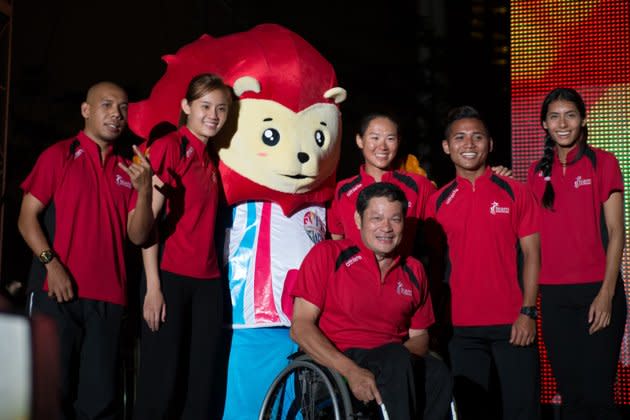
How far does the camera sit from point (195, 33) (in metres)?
5.36

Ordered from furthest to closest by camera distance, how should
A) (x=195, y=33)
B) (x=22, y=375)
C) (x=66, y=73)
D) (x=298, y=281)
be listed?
(x=195, y=33), (x=66, y=73), (x=298, y=281), (x=22, y=375)

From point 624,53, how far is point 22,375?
448 centimetres

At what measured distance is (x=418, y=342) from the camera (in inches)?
123

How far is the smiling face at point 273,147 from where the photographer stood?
3.70 meters

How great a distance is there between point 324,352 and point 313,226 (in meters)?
1.08

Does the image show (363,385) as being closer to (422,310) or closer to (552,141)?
(422,310)

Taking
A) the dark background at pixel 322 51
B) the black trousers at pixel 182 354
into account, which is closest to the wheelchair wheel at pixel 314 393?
the black trousers at pixel 182 354

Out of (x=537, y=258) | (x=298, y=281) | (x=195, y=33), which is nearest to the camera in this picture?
(x=298, y=281)

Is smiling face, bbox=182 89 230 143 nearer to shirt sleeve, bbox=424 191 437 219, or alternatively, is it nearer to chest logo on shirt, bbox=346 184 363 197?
chest logo on shirt, bbox=346 184 363 197

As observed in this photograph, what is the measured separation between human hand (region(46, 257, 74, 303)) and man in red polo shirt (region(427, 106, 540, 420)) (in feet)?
5.05

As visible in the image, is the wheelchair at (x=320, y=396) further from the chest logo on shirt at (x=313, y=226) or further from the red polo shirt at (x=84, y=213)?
the chest logo on shirt at (x=313, y=226)

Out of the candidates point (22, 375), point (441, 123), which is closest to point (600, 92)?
point (441, 123)

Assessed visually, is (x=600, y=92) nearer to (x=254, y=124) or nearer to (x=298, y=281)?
(x=254, y=124)

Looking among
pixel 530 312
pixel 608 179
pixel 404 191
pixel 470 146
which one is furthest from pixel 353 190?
pixel 608 179
